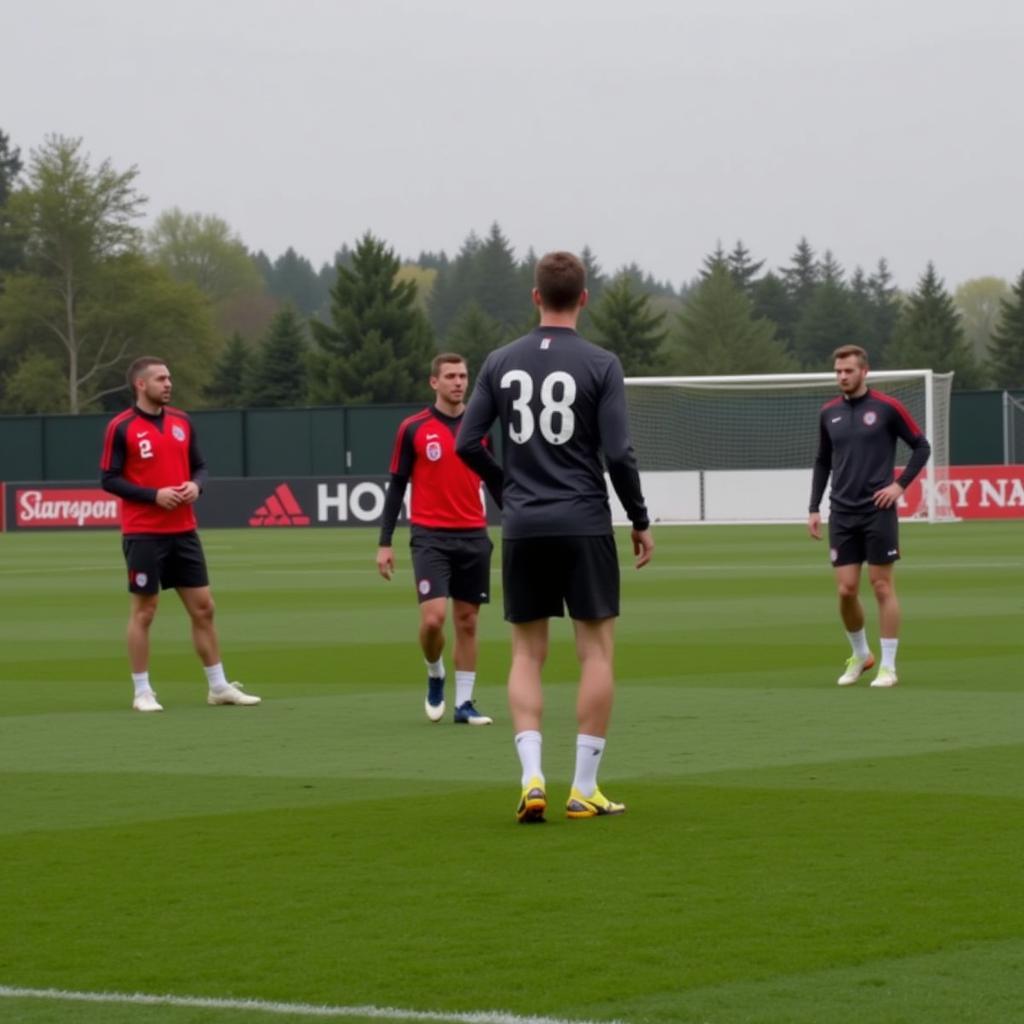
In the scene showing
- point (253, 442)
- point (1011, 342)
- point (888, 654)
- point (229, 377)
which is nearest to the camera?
point (888, 654)

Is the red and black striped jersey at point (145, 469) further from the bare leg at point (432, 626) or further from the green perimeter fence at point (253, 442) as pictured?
the green perimeter fence at point (253, 442)

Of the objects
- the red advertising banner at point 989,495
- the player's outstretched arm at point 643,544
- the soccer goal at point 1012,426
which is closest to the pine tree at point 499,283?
the soccer goal at point 1012,426

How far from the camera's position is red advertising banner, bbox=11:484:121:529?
54625mm

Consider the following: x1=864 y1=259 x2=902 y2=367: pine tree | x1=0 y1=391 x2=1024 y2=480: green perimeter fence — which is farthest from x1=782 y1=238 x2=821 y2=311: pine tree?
x1=0 y1=391 x2=1024 y2=480: green perimeter fence

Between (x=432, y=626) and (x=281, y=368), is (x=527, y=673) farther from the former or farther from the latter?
(x=281, y=368)

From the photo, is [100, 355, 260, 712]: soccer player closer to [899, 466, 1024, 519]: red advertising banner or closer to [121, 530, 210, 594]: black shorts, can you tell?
[121, 530, 210, 594]: black shorts

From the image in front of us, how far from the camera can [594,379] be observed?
8391 mm

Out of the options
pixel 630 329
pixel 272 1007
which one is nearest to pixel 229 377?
pixel 630 329

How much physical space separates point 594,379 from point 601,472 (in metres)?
0.40

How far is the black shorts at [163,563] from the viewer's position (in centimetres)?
1330

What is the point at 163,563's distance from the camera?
44.0 feet

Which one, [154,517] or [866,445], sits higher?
[866,445]

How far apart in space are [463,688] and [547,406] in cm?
416

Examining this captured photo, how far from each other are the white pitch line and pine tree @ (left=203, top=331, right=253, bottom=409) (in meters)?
103
